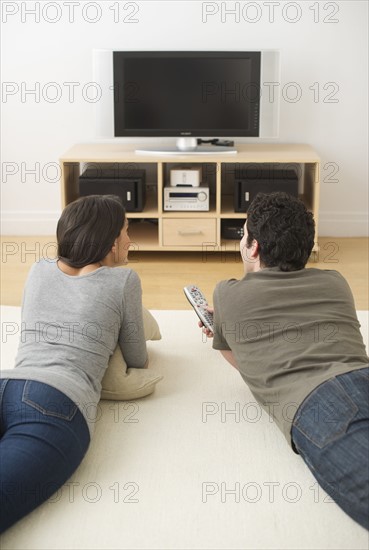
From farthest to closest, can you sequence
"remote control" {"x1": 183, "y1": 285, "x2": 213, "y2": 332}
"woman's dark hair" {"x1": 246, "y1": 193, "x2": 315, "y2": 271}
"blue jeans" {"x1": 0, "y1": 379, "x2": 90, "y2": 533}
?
"remote control" {"x1": 183, "y1": 285, "x2": 213, "y2": 332} → "woman's dark hair" {"x1": 246, "y1": 193, "x2": 315, "y2": 271} → "blue jeans" {"x1": 0, "y1": 379, "x2": 90, "y2": 533}

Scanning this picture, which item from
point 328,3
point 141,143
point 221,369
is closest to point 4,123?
point 141,143

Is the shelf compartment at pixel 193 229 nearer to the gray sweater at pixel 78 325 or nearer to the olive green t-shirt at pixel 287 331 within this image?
the gray sweater at pixel 78 325

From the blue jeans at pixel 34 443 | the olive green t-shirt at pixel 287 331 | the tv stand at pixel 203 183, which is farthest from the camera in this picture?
the tv stand at pixel 203 183

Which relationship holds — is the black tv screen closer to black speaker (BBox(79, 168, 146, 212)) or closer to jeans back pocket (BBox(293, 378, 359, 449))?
black speaker (BBox(79, 168, 146, 212))

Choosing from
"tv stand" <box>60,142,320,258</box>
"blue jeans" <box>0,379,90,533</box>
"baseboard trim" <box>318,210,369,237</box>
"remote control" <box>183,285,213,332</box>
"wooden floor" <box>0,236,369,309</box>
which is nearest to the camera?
"blue jeans" <box>0,379,90,533</box>

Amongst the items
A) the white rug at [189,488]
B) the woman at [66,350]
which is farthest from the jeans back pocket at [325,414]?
the woman at [66,350]

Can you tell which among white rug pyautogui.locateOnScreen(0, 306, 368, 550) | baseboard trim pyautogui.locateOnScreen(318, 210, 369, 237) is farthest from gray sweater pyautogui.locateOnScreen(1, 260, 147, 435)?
baseboard trim pyautogui.locateOnScreen(318, 210, 369, 237)

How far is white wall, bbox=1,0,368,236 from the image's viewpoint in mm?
4695

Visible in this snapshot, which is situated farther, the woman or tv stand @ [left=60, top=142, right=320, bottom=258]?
tv stand @ [left=60, top=142, right=320, bottom=258]

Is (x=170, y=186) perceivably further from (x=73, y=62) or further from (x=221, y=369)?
(x=221, y=369)

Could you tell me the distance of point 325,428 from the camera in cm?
196

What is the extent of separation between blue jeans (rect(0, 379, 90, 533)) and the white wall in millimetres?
3010

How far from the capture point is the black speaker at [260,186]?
443 cm

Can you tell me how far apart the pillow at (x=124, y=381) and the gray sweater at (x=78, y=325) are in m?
0.09
